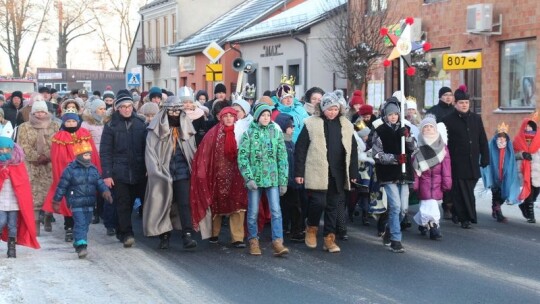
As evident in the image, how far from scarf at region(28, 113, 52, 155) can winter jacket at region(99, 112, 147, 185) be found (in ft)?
5.07

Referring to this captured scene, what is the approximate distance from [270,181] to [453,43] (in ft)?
51.7

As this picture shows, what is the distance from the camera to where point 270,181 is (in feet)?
35.4

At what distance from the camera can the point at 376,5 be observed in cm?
2891

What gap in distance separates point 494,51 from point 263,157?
1426 cm

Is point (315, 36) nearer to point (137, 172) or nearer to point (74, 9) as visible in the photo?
point (137, 172)

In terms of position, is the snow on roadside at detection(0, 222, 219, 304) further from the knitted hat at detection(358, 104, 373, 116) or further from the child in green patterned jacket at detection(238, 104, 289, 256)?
the knitted hat at detection(358, 104, 373, 116)

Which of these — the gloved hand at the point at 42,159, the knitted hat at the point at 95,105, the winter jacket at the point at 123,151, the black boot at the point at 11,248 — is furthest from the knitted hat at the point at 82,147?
the knitted hat at the point at 95,105

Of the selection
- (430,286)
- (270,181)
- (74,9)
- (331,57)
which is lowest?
(430,286)

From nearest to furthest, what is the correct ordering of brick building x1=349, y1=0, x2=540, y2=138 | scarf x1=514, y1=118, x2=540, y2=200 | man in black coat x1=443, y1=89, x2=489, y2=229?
man in black coat x1=443, y1=89, x2=489, y2=229, scarf x1=514, y1=118, x2=540, y2=200, brick building x1=349, y1=0, x2=540, y2=138

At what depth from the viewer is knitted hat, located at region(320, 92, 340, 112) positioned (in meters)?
11.0

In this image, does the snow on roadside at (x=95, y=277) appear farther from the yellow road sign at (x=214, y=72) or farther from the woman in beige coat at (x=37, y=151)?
the yellow road sign at (x=214, y=72)

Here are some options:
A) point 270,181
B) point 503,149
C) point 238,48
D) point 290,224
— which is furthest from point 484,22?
point 238,48

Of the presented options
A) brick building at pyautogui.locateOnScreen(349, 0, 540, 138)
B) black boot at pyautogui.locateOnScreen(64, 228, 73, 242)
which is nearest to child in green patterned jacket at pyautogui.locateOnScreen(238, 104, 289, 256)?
black boot at pyautogui.locateOnScreen(64, 228, 73, 242)

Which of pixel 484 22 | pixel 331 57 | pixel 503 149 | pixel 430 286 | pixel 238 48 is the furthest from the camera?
pixel 238 48
